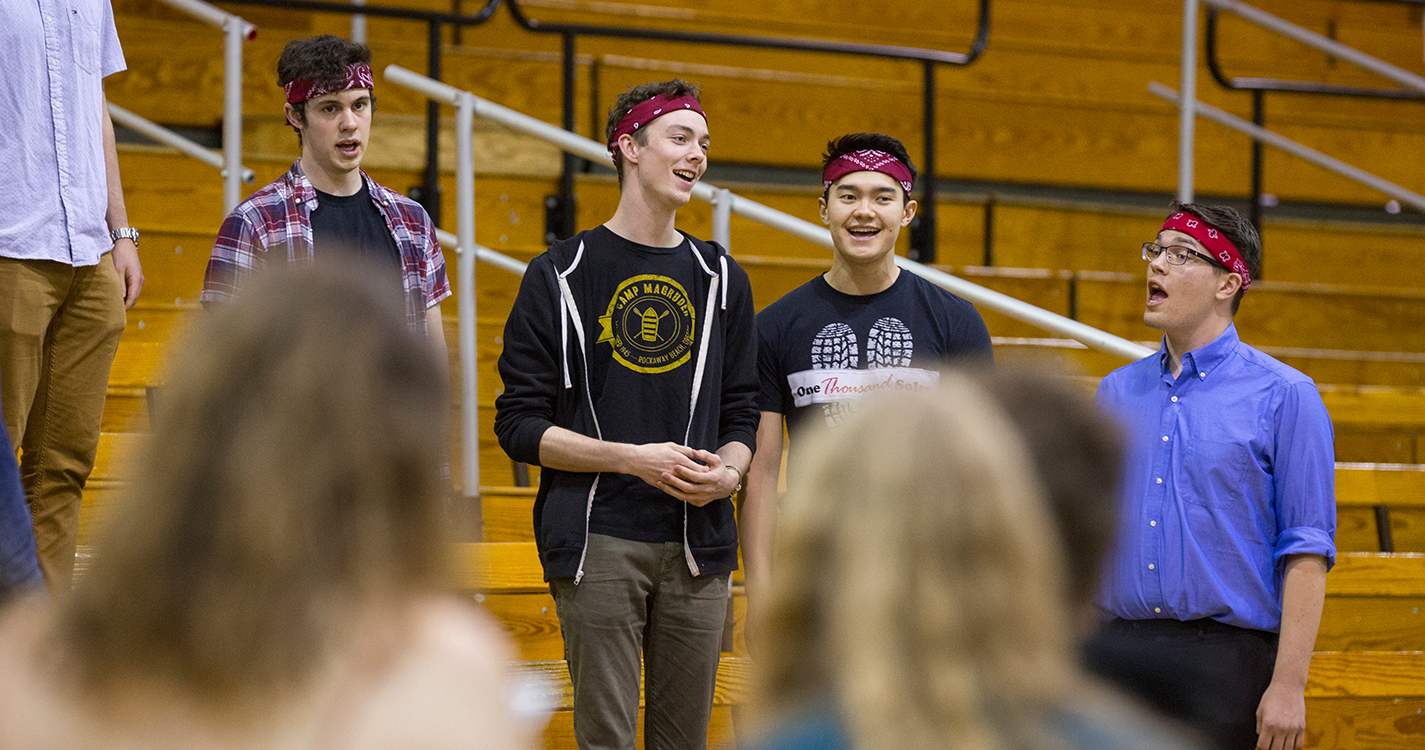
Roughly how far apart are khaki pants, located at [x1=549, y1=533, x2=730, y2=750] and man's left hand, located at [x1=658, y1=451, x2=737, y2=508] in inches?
4.7

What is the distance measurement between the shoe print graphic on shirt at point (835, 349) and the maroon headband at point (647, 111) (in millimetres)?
537

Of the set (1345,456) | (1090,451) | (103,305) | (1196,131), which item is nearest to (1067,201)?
(1196,131)

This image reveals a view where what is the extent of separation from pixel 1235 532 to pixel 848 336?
0.81 m

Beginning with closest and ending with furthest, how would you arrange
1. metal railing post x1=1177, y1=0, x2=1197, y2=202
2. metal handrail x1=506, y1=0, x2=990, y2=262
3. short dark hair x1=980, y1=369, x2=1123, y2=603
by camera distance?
short dark hair x1=980, y1=369, x2=1123, y2=603, metal handrail x1=506, y1=0, x2=990, y2=262, metal railing post x1=1177, y1=0, x2=1197, y2=202

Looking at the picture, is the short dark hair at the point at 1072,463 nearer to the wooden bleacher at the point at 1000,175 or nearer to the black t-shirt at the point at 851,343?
the black t-shirt at the point at 851,343

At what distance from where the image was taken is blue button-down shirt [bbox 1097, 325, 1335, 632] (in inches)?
102

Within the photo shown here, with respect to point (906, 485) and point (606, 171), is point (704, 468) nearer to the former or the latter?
point (906, 485)

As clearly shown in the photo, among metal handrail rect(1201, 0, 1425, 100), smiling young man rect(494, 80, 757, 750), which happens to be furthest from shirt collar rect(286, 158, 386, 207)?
metal handrail rect(1201, 0, 1425, 100)

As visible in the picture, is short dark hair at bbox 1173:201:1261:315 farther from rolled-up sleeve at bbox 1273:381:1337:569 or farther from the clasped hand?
the clasped hand

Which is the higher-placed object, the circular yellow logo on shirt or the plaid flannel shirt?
the plaid flannel shirt

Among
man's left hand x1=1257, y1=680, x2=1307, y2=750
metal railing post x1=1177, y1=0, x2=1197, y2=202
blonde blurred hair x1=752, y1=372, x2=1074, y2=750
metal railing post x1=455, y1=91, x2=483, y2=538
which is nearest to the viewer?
blonde blurred hair x1=752, y1=372, x2=1074, y2=750

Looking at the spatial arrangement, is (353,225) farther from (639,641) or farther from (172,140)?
(172,140)

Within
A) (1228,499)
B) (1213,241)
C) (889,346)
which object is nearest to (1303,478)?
(1228,499)

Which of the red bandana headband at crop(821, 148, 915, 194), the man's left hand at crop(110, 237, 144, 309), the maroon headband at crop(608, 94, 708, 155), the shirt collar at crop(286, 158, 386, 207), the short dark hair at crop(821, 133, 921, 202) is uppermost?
the maroon headband at crop(608, 94, 708, 155)
